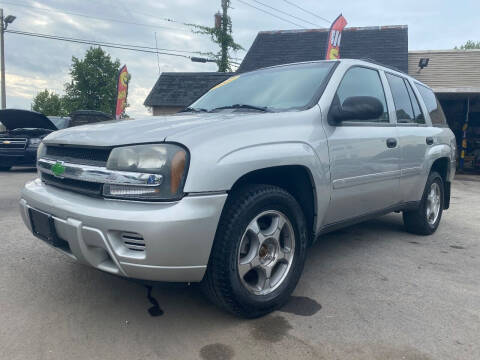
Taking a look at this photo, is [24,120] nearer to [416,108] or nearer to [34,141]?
[34,141]

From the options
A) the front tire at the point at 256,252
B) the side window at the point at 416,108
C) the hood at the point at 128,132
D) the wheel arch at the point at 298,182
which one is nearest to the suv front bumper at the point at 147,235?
the front tire at the point at 256,252

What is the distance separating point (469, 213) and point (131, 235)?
6.02m

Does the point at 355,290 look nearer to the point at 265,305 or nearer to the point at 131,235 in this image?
the point at 265,305

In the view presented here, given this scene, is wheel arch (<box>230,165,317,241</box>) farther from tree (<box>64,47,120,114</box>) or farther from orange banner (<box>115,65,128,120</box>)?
tree (<box>64,47,120,114</box>)

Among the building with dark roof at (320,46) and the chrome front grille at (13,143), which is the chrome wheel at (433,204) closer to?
the chrome front grille at (13,143)

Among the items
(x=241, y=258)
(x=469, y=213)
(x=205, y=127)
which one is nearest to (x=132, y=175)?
(x=205, y=127)

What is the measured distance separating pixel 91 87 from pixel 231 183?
143ft

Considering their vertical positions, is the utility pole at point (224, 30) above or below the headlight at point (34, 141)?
above

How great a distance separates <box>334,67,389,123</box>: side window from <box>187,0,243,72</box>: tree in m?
19.2

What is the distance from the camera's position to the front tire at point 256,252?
2084 millimetres

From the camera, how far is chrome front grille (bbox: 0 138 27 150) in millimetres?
8961

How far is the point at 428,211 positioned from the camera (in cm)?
444

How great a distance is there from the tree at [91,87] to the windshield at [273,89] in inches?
1591

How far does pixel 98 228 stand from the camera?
1929mm
